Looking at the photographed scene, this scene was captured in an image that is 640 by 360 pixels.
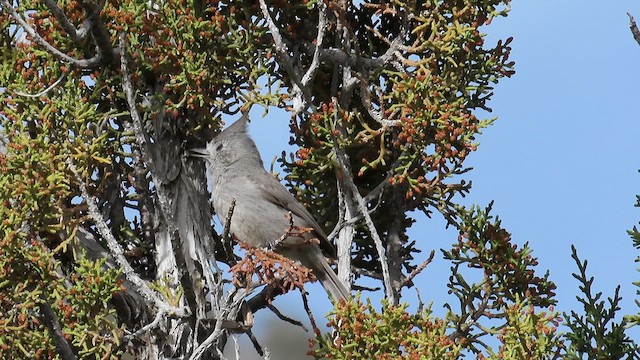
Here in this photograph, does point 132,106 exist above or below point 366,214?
above

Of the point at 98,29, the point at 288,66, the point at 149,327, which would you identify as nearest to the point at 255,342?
the point at 149,327

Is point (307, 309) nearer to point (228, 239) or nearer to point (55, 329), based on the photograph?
point (228, 239)

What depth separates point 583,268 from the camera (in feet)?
23.2

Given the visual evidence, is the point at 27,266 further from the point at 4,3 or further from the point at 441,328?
the point at 441,328

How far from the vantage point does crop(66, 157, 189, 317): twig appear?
7.11 meters

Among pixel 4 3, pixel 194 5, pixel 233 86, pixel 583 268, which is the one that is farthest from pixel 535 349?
pixel 4 3

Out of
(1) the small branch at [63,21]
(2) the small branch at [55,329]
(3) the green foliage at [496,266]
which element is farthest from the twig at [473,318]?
(1) the small branch at [63,21]

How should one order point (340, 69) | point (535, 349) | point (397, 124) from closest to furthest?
point (535, 349) < point (397, 124) < point (340, 69)

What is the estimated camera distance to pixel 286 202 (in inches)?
318

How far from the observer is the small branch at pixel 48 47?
7.56 metres

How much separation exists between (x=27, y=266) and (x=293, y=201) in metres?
2.03

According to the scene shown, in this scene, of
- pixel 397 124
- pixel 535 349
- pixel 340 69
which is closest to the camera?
pixel 535 349

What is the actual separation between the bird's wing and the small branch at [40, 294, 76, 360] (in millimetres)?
1942

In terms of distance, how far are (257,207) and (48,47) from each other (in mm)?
1961
